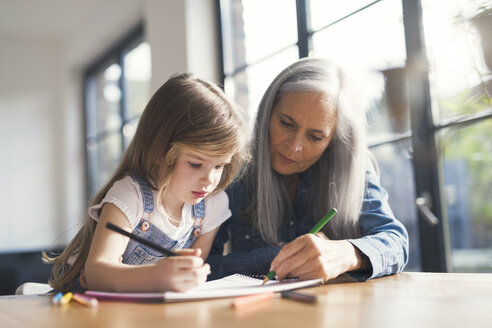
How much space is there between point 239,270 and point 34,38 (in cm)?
587

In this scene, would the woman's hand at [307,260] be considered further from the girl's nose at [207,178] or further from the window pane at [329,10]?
the window pane at [329,10]

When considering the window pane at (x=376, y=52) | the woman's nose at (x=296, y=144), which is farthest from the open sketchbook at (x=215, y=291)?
the window pane at (x=376, y=52)

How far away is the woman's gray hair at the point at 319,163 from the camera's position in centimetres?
138

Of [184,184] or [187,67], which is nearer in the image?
[184,184]

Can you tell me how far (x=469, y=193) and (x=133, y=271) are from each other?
5.25ft

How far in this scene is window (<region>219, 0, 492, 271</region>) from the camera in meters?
1.96

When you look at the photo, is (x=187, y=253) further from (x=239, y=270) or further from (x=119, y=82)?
(x=119, y=82)

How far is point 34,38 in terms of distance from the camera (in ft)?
20.4

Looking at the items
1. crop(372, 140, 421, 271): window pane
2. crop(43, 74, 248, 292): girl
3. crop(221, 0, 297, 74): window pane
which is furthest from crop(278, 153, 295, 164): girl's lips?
crop(221, 0, 297, 74): window pane

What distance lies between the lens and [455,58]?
1992 millimetres

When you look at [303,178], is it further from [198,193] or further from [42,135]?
[42,135]

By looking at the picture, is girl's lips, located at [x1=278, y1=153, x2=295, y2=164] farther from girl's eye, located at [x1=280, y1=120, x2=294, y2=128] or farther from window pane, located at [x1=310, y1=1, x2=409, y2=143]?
window pane, located at [x1=310, y1=1, x2=409, y2=143]

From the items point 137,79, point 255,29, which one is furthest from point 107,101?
point 255,29

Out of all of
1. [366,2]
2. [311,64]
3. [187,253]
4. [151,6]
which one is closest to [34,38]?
[151,6]
